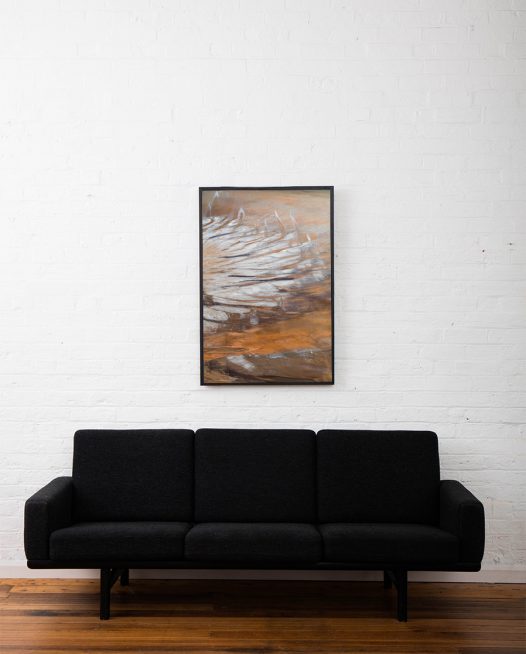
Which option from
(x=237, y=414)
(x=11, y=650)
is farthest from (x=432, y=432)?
(x=11, y=650)

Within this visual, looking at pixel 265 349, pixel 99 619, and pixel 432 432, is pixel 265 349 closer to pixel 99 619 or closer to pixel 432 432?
pixel 432 432

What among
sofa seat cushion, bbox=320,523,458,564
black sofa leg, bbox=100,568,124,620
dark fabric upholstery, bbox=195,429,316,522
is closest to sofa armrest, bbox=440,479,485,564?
sofa seat cushion, bbox=320,523,458,564

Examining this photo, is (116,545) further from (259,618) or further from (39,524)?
(259,618)

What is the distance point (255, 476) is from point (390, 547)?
829 millimetres

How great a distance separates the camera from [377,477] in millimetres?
3658

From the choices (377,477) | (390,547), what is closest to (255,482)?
(377,477)

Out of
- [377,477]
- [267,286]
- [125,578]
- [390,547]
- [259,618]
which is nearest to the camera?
[390,547]

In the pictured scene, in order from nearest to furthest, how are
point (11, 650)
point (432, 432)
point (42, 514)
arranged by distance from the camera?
point (11, 650)
point (42, 514)
point (432, 432)

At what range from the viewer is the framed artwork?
12.9 ft

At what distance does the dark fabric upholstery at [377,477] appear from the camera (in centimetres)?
362

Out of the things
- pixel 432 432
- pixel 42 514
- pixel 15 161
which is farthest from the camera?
pixel 15 161

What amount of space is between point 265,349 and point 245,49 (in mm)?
1788

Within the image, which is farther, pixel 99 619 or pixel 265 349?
pixel 265 349

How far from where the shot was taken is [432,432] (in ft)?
12.3
